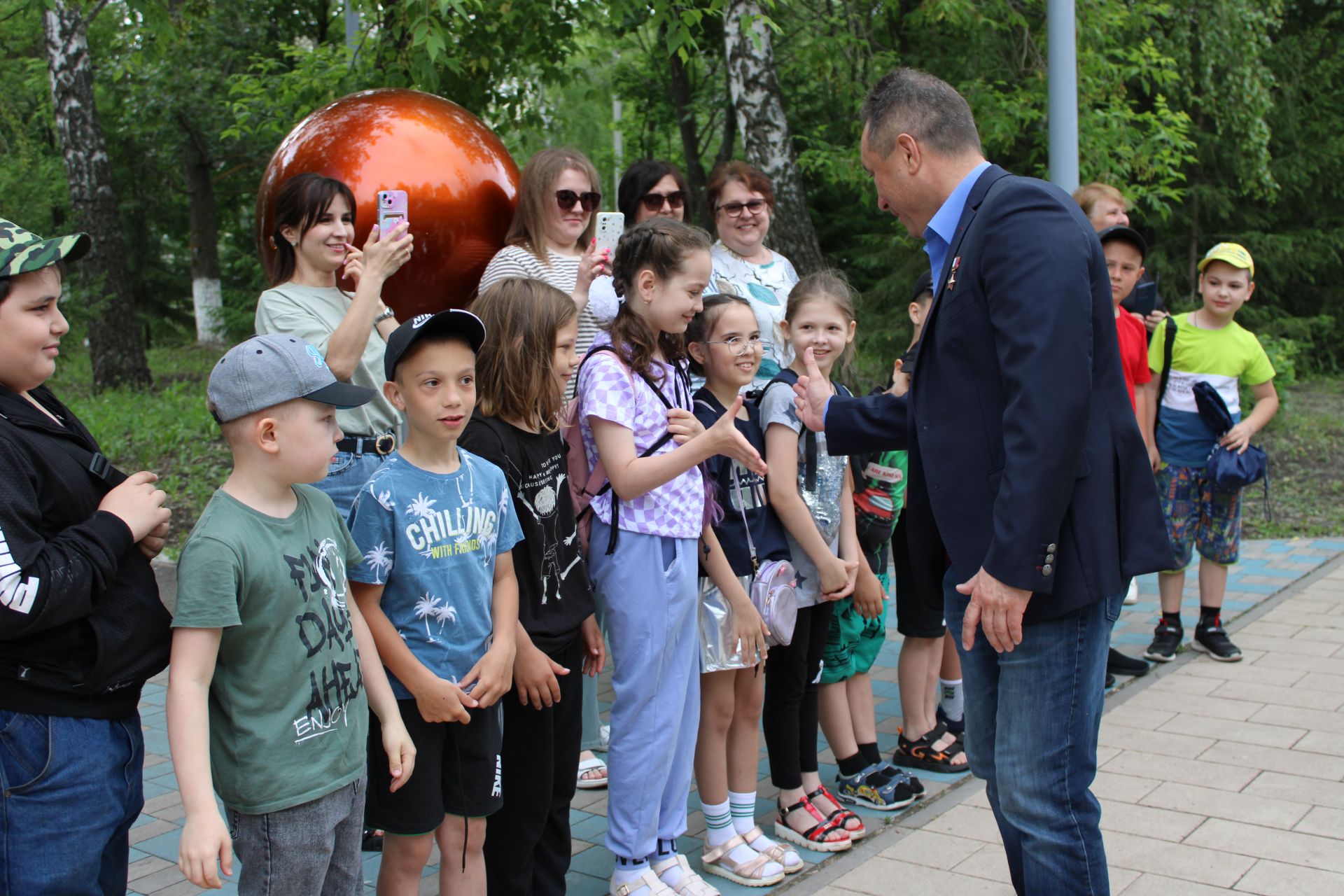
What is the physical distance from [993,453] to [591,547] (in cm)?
133

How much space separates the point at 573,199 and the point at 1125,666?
3.70 m

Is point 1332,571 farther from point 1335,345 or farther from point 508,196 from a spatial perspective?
point 1335,345

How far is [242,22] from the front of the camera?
57.2 feet

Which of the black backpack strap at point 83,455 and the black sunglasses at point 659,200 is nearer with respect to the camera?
the black backpack strap at point 83,455

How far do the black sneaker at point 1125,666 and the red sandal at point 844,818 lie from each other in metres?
2.27

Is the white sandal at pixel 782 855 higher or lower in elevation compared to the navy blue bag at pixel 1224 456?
lower

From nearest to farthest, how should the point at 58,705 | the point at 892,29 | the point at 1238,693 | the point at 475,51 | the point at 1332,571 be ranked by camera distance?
the point at 58,705 → the point at 1238,693 → the point at 475,51 → the point at 1332,571 → the point at 892,29

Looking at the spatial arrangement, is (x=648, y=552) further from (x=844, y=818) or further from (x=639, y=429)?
(x=844, y=818)

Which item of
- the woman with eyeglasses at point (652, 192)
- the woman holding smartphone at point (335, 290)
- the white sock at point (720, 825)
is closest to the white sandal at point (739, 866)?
the white sock at point (720, 825)

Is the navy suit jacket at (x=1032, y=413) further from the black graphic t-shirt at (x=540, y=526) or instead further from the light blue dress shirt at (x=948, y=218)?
the black graphic t-shirt at (x=540, y=526)

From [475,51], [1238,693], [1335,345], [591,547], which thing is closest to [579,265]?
[591,547]

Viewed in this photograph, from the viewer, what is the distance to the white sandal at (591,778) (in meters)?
4.53

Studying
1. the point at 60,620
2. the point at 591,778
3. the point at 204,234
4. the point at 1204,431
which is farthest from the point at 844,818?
the point at 204,234

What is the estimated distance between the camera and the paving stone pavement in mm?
3723
